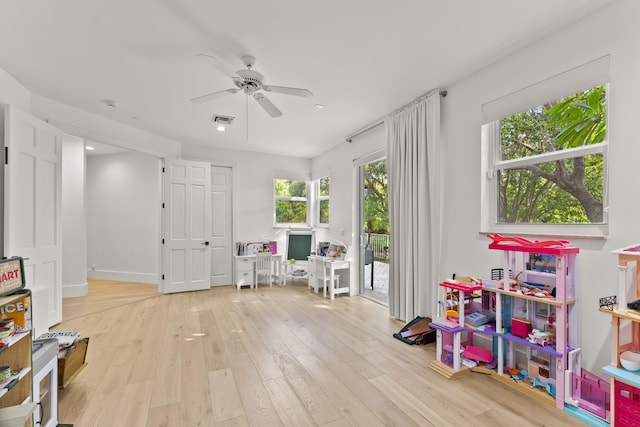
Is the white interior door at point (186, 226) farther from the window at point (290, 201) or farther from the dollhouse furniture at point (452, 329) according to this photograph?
the dollhouse furniture at point (452, 329)

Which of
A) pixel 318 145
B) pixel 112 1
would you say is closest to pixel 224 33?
pixel 112 1

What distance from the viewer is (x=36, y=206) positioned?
3162 millimetres

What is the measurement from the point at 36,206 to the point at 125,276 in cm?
322

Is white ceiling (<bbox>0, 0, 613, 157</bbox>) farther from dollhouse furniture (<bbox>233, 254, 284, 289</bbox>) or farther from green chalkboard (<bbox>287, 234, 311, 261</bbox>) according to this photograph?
green chalkboard (<bbox>287, 234, 311, 261</bbox>)

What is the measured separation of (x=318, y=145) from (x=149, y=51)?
331 cm

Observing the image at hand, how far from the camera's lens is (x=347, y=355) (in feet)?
8.75

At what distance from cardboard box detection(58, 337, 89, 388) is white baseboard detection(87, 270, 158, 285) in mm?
3730

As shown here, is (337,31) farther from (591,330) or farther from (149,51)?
(591,330)

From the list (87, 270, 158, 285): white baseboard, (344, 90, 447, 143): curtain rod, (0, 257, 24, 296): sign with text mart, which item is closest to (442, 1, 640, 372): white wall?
(344, 90, 447, 143): curtain rod

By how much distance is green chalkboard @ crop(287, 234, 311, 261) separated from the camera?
5.86 metres

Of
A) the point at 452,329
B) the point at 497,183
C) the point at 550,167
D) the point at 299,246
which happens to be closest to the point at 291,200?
the point at 299,246

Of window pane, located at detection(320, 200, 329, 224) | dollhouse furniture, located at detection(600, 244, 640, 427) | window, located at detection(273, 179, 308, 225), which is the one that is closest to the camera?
dollhouse furniture, located at detection(600, 244, 640, 427)

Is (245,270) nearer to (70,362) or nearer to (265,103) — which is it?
(70,362)

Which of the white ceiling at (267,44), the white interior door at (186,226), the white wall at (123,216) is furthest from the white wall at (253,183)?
the white ceiling at (267,44)
